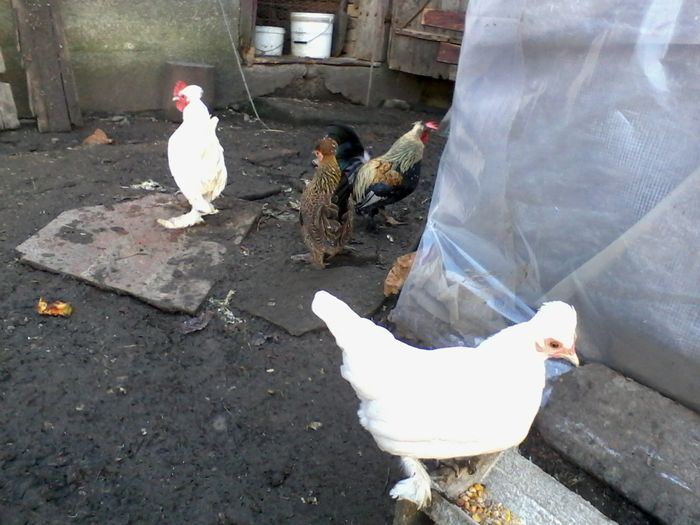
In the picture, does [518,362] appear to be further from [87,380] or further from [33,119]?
[33,119]

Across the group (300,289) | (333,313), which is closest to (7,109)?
(300,289)

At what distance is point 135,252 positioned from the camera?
3449 mm

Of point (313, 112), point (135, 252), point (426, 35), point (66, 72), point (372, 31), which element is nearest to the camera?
point (135, 252)

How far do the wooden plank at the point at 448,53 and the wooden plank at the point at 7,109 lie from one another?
4.25 meters

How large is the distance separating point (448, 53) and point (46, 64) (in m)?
3.99

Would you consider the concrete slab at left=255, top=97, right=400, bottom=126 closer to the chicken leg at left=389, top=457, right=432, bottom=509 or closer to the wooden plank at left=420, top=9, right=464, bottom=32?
the wooden plank at left=420, top=9, right=464, bottom=32

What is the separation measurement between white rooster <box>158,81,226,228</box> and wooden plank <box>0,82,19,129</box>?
209cm

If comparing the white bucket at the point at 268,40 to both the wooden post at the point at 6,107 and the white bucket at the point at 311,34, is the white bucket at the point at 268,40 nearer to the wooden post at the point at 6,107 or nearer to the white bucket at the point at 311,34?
the white bucket at the point at 311,34

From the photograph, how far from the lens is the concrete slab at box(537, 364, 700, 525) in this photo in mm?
2135

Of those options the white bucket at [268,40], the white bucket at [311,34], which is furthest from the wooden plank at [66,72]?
the white bucket at [311,34]

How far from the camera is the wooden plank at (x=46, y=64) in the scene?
4.79 m

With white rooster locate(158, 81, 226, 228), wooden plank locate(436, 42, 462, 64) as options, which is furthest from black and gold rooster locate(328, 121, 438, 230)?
wooden plank locate(436, 42, 462, 64)

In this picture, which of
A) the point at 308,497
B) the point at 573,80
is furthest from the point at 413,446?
the point at 573,80

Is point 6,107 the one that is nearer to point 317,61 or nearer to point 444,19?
point 317,61
